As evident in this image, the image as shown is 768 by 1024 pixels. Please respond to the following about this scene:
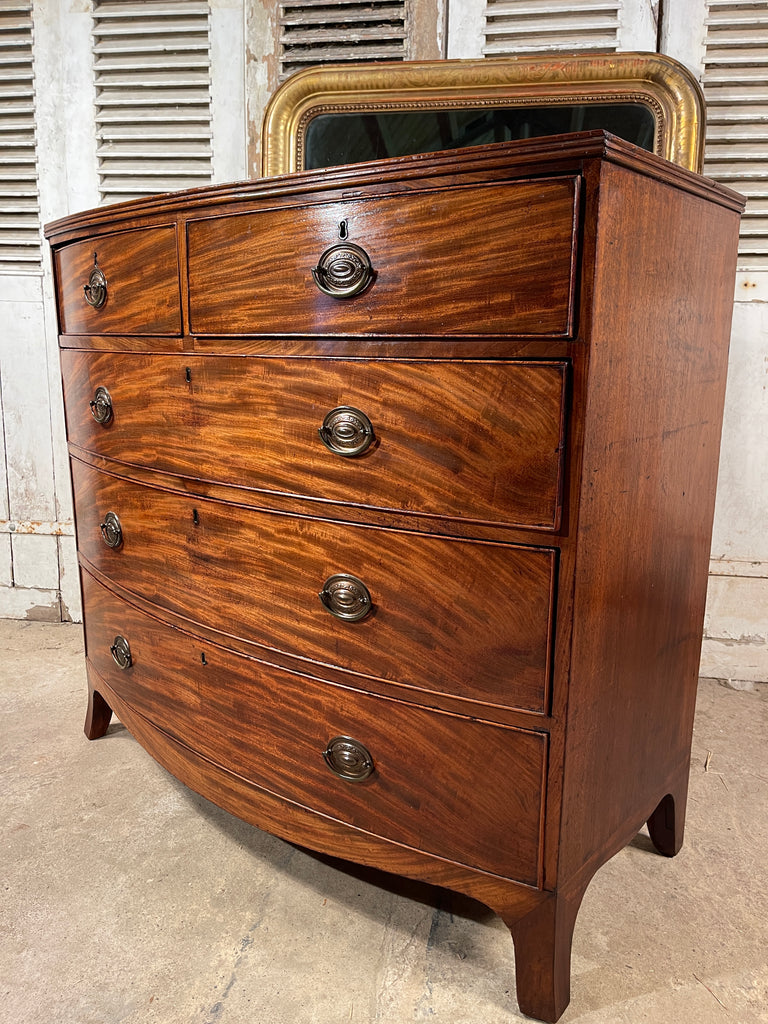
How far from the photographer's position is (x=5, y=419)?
3025 mm

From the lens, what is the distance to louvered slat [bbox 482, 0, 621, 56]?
2254mm

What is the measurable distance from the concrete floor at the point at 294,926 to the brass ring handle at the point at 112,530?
2.10 feet

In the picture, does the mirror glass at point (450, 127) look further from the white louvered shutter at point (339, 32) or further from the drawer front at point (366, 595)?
the drawer front at point (366, 595)

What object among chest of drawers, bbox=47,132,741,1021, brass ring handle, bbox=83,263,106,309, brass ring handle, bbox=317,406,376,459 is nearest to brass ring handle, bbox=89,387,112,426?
chest of drawers, bbox=47,132,741,1021

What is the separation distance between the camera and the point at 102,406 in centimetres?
174

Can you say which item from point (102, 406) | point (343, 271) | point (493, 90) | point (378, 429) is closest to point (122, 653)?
point (102, 406)

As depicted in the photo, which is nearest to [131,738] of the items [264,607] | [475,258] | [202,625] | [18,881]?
[18,881]

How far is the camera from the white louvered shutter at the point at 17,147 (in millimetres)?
2729

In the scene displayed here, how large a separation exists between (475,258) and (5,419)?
2452 millimetres

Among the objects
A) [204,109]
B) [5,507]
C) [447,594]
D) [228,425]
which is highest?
[204,109]

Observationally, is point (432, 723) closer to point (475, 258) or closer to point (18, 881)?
point (475, 258)

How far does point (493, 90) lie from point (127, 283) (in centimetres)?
126

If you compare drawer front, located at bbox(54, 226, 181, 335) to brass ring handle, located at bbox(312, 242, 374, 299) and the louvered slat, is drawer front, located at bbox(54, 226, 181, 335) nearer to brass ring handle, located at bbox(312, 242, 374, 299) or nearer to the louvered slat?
brass ring handle, located at bbox(312, 242, 374, 299)

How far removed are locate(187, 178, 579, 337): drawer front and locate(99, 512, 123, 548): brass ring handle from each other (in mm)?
558
